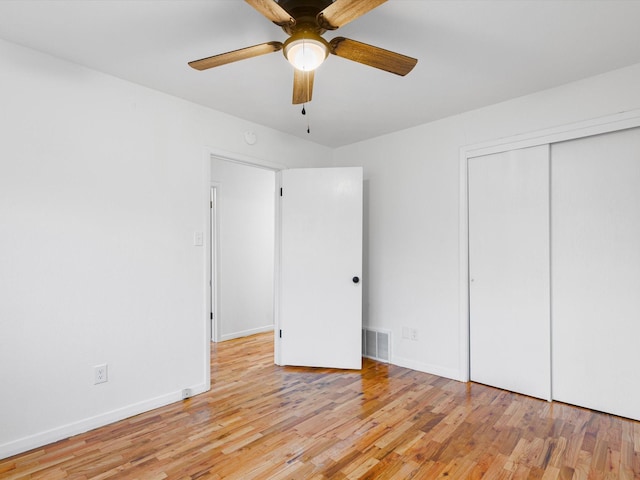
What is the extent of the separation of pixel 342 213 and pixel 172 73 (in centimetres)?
188

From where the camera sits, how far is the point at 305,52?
1.64 m

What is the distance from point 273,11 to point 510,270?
8.47 ft

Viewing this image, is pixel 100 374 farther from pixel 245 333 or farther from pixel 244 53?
pixel 245 333

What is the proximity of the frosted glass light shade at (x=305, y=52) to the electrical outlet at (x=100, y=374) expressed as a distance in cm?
228

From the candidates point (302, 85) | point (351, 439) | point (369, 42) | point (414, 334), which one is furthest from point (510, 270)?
point (302, 85)

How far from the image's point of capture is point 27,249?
2107 mm

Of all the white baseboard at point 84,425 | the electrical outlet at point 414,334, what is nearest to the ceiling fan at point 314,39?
the white baseboard at point 84,425

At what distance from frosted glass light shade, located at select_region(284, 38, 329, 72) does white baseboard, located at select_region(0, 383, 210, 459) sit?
2.50m

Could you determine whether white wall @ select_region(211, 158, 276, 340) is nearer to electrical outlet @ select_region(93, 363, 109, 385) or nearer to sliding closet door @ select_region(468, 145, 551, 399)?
electrical outlet @ select_region(93, 363, 109, 385)

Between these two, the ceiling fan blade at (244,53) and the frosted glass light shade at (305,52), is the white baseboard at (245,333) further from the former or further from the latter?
the frosted glass light shade at (305,52)

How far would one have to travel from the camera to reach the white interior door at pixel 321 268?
11.5 ft

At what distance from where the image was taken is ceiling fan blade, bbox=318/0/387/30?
4.54 feet

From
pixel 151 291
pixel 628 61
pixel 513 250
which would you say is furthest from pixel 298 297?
pixel 628 61

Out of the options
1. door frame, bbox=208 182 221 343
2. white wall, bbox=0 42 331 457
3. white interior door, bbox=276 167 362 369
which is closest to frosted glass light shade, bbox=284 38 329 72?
white wall, bbox=0 42 331 457
